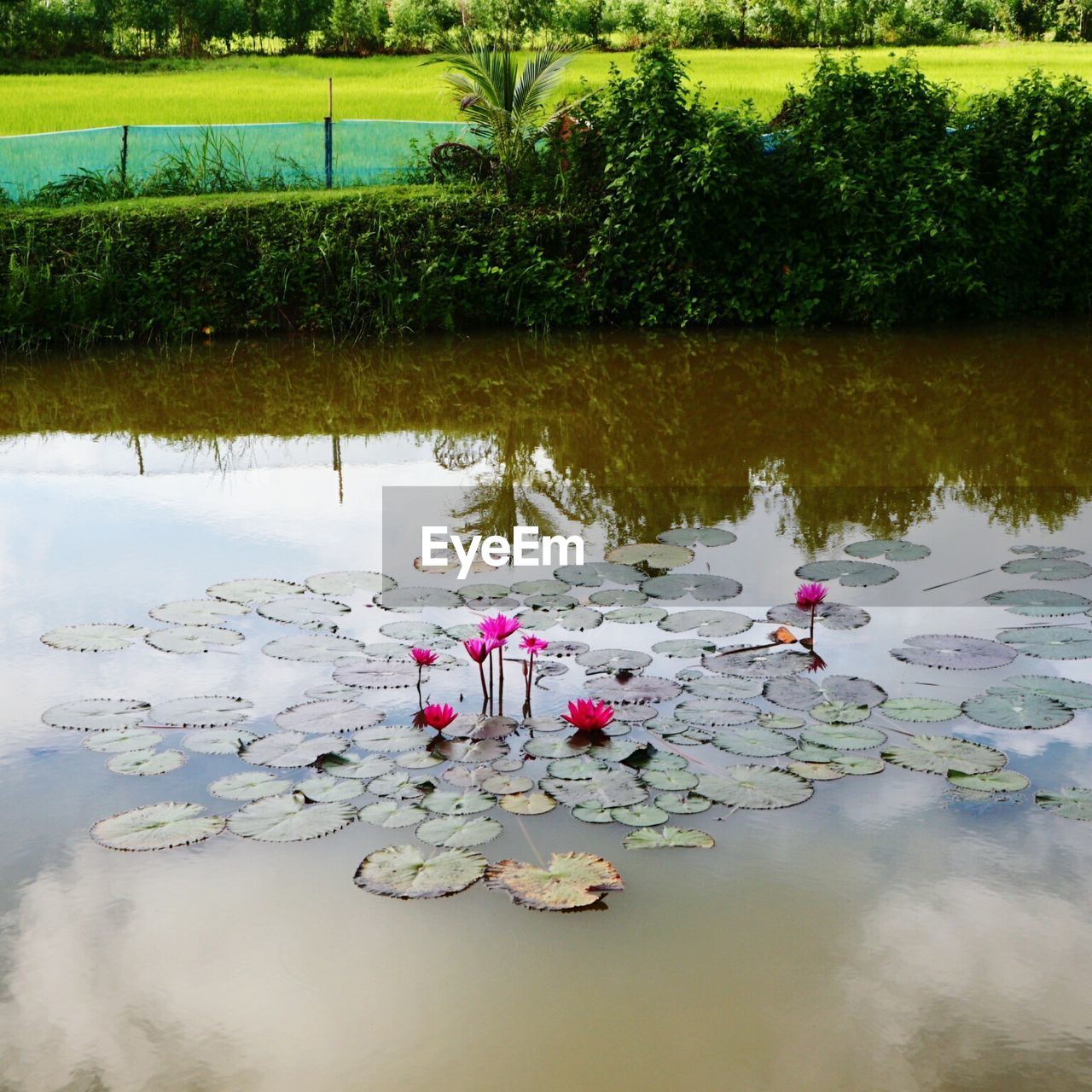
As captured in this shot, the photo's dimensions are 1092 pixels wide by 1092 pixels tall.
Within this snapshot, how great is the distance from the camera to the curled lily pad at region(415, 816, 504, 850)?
2.87 m

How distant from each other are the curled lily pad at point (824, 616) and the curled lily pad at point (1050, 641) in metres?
0.42

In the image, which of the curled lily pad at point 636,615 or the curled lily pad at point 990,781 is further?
the curled lily pad at point 636,615

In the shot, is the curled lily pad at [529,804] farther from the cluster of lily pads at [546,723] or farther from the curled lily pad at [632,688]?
the curled lily pad at [632,688]

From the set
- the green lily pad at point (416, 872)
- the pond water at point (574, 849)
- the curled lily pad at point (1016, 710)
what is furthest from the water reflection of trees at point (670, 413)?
the green lily pad at point (416, 872)

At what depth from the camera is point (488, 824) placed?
293cm

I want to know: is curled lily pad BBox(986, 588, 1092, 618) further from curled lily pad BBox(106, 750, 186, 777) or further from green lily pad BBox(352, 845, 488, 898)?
curled lily pad BBox(106, 750, 186, 777)

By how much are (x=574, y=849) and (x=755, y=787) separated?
0.48 metres

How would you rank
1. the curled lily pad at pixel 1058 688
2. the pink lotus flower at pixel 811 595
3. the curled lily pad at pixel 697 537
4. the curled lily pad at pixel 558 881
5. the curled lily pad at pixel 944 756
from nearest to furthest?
the curled lily pad at pixel 558 881 → the curled lily pad at pixel 944 756 → the curled lily pad at pixel 1058 688 → the pink lotus flower at pixel 811 595 → the curled lily pad at pixel 697 537

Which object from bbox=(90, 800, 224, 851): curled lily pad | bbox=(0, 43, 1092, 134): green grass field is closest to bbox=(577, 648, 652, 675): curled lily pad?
bbox=(90, 800, 224, 851): curled lily pad

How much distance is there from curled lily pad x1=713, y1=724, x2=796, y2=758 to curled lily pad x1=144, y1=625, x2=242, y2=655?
1540mm

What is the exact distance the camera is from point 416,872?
277 centimetres

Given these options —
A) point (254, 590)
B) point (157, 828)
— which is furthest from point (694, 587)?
point (157, 828)

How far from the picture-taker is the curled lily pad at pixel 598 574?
14.7 feet

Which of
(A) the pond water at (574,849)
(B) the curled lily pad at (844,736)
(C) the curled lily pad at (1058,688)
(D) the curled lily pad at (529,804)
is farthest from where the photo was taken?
(C) the curled lily pad at (1058,688)
